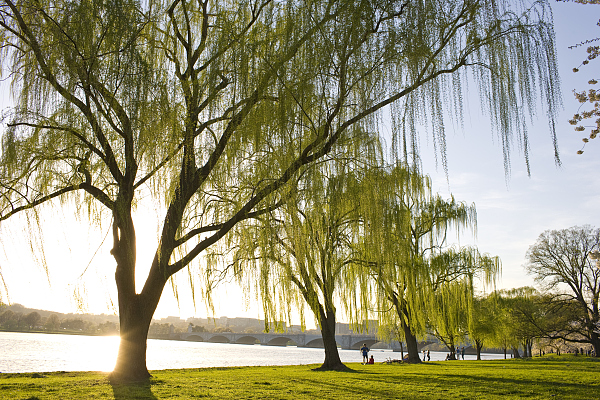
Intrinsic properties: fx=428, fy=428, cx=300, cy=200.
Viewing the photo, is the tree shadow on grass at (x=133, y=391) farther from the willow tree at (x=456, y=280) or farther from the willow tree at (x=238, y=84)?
the willow tree at (x=456, y=280)

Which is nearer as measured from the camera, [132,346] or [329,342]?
[132,346]

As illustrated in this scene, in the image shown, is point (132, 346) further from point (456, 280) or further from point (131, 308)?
point (456, 280)

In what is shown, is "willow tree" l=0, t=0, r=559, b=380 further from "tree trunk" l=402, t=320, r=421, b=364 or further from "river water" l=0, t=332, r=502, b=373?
"tree trunk" l=402, t=320, r=421, b=364

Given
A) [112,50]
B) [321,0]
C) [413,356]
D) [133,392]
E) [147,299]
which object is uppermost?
[321,0]

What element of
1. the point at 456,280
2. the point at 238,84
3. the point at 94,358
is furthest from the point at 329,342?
the point at 94,358

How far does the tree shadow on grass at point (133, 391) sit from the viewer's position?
240 inches

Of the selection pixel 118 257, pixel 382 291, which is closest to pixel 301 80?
pixel 382 291

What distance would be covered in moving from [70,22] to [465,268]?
1700 centimetres

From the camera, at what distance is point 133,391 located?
679cm

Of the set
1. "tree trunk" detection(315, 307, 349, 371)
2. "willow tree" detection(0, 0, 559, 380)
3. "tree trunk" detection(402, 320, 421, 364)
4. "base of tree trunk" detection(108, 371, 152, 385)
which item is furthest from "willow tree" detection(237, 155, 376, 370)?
"tree trunk" detection(402, 320, 421, 364)

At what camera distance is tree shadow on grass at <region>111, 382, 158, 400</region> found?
20.0ft

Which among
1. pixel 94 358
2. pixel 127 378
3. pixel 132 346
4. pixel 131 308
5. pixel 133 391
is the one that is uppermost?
Answer: pixel 131 308

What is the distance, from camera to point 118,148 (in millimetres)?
6367

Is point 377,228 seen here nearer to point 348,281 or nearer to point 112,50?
point 348,281
